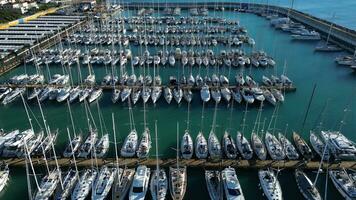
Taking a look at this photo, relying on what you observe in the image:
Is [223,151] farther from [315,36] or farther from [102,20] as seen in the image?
[102,20]

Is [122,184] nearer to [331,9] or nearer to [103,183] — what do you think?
[103,183]

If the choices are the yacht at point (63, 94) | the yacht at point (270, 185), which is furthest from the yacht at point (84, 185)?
→ the yacht at point (63, 94)

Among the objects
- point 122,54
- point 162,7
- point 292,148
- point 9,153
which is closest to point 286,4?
point 162,7

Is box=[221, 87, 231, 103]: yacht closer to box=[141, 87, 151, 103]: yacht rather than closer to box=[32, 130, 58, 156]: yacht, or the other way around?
box=[141, 87, 151, 103]: yacht

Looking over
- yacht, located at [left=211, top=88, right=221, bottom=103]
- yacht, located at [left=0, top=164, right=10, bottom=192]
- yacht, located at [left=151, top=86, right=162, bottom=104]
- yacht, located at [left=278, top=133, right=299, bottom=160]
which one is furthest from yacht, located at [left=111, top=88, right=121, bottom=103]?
yacht, located at [left=278, top=133, right=299, bottom=160]

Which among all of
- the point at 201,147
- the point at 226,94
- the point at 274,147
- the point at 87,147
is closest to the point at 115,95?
the point at 87,147
